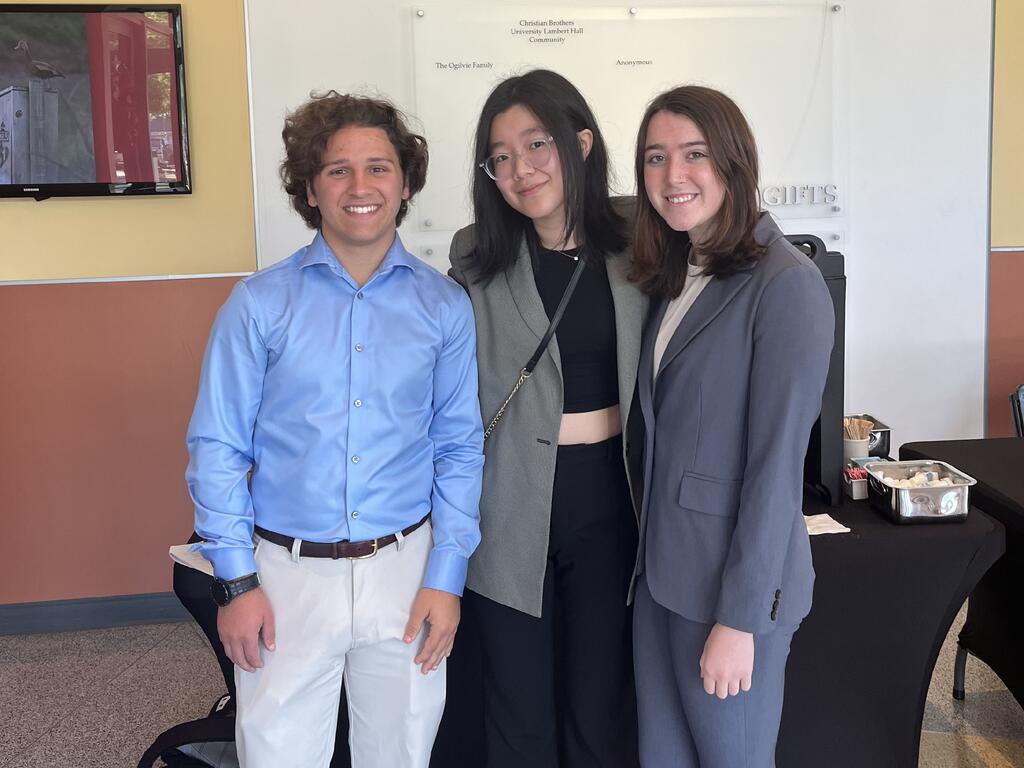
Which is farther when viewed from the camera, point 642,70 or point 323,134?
point 642,70

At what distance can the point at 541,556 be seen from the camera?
166 cm

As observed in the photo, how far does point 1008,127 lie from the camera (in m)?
3.47

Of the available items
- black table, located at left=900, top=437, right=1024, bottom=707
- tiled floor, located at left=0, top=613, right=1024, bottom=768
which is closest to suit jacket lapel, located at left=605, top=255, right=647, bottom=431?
black table, located at left=900, top=437, right=1024, bottom=707

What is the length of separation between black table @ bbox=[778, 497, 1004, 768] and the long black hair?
31.0 inches

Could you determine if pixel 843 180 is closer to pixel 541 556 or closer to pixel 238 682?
pixel 541 556

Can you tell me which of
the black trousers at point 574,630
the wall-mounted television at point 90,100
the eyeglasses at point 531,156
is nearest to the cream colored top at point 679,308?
the black trousers at point 574,630

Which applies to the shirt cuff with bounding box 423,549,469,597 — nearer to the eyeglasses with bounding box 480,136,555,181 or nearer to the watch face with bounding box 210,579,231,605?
the watch face with bounding box 210,579,231,605

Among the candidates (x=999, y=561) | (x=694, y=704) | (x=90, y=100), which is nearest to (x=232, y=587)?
(x=694, y=704)

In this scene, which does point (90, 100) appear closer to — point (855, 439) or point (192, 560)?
point (192, 560)

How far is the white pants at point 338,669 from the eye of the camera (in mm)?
1537

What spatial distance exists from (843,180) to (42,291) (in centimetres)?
307

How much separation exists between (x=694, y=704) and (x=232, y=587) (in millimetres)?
815

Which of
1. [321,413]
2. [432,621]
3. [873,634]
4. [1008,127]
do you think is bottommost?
[873,634]

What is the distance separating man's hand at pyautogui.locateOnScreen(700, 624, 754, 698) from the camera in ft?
4.60
